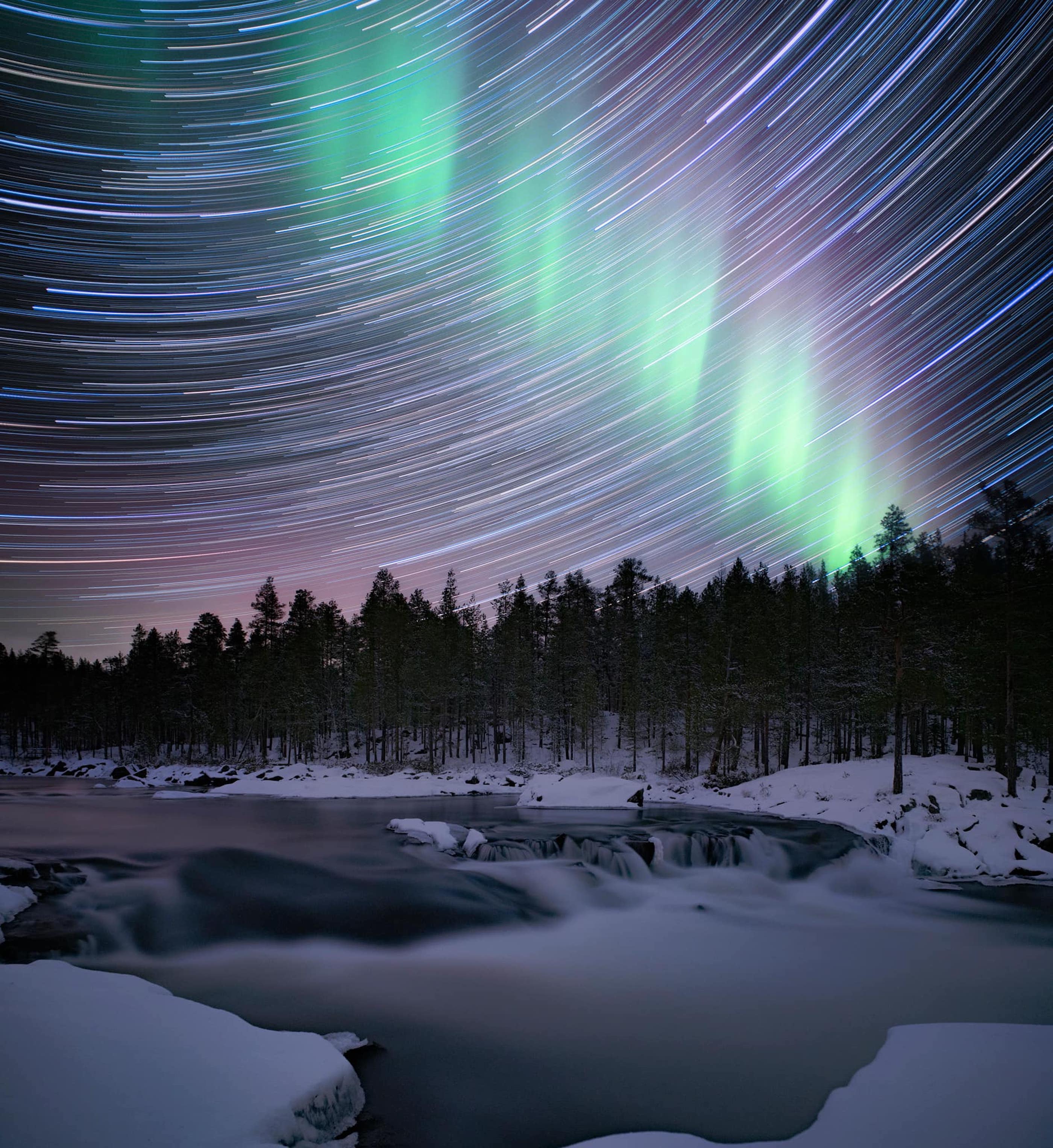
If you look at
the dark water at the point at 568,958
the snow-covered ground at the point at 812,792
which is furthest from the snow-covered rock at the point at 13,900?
the snow-covered ground at the point at 812,792

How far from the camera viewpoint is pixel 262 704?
62656 millimetres

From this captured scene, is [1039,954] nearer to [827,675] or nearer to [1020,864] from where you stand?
[1020,864]

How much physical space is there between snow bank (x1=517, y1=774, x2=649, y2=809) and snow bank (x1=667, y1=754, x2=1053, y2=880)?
4.43 m

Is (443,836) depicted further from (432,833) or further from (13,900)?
(13,900)

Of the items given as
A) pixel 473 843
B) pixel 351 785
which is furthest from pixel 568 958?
pixel 351 785

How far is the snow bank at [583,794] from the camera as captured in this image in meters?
36.5

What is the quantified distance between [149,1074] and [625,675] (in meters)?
58.0

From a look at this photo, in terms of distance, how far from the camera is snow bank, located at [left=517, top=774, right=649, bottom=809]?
36531mm

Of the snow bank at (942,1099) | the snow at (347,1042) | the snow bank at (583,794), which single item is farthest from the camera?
the snow bank at (583,794)

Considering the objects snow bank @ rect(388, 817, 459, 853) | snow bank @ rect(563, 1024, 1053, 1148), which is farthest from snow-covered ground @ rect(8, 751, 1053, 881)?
snow bank @ rect(563, 1024, 1053, 1148)

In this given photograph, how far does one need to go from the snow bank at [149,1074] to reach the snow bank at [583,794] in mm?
30901

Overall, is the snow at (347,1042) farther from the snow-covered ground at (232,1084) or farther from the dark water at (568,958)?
the dark water at (568,958)

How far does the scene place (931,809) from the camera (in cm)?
2577

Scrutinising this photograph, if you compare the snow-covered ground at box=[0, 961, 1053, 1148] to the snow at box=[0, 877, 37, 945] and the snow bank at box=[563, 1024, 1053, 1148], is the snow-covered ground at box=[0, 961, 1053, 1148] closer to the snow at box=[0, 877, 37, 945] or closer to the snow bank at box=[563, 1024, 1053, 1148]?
the snow bank at box=[563, 1024, 1053, 1148]
